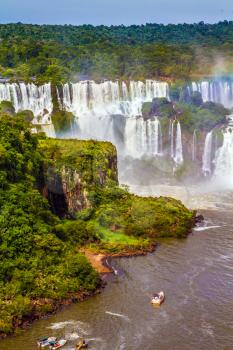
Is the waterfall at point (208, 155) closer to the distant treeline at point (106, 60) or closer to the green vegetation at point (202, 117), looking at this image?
the green vegetation at point (202, 117)

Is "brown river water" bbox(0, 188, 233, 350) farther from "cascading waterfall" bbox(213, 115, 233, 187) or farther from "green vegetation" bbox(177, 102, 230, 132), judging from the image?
"green vegetation" bbox(177, 102, 230, 132)

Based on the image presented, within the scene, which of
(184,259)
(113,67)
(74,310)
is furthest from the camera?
(113,67)

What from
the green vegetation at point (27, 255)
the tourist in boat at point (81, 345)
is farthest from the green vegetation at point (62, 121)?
the tourist in boat at point (81, 345)

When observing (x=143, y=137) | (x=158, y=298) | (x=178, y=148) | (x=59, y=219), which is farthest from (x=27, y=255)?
(x=178, y=148)

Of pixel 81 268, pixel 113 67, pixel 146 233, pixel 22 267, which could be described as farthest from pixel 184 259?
pixel 113 67

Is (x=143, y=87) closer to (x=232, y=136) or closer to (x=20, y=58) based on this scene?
(x=232, y=136)

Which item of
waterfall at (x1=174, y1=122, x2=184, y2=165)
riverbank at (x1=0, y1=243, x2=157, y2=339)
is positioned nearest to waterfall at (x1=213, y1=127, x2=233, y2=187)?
waterfall at (x1=174, y1=122, x2=184, y2=165)
